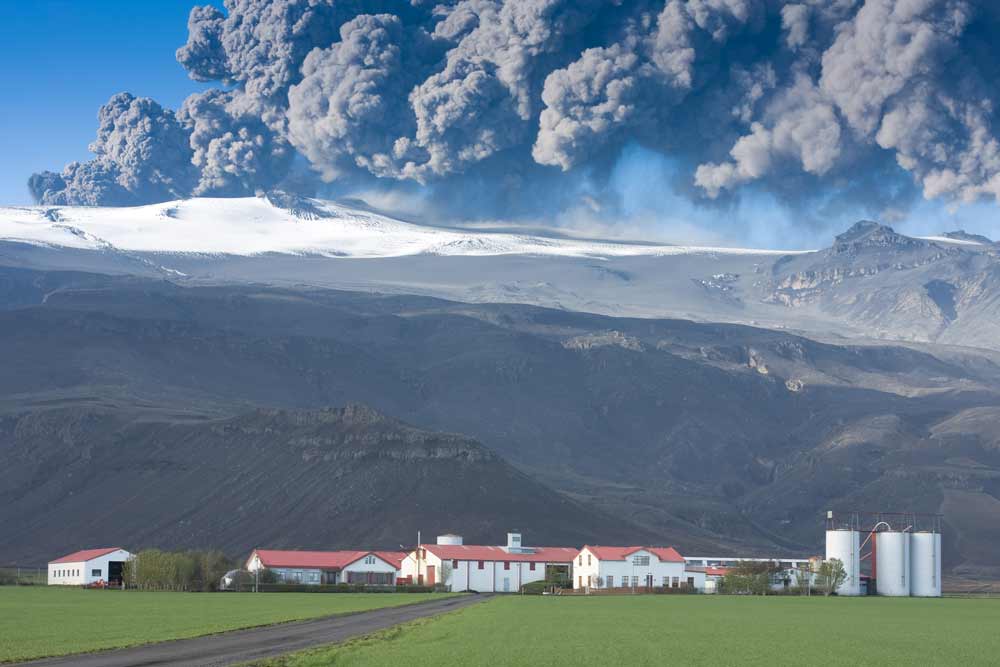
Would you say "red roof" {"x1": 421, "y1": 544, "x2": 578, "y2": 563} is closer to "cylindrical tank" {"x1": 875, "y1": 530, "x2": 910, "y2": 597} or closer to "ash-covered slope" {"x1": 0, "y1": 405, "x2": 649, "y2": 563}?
"cylindrical tank" {"x1": 875, "y1": 530, "x2": 910, "y2": 597}

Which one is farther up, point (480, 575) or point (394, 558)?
point (394, 558)

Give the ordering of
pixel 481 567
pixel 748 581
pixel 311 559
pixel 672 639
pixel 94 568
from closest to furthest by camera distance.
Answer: pixel 672 639, pixel 748 581, pixel 94 568, pixel 481 567, pixel 311 559

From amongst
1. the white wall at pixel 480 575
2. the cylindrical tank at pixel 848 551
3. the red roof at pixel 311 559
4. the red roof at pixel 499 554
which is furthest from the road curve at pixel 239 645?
the cylindrical tank at pixel 848 551

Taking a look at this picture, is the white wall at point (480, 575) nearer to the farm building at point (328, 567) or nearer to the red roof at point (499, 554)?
the red roof at point (499, 554)

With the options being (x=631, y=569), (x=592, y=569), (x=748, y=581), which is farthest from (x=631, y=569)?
(x=748, y=581)

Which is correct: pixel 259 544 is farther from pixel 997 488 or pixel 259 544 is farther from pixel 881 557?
pixel 997 488

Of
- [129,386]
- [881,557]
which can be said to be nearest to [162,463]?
[129,386]

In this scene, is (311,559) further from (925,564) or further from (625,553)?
(925,564)

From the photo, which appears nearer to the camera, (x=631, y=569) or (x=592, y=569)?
(x=592, y=569)
